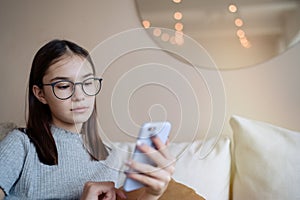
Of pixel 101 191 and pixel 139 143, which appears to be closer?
pixel 139 143

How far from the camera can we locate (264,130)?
4.15ft

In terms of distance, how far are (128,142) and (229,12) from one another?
2.52 ft

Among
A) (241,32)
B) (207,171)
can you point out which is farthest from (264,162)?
(241,32)

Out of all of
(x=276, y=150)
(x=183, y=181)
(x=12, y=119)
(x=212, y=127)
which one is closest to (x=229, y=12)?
(x=212, y=127)

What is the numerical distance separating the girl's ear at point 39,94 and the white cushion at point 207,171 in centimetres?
42

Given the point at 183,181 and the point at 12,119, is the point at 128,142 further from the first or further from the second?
the point at 12,119

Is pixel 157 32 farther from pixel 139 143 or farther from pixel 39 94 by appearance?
pixel 139 143

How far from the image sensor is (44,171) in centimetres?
101

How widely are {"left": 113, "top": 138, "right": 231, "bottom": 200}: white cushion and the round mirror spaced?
1.12ft

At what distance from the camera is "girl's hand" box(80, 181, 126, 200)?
91cm

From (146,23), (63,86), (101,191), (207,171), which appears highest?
(146,23)

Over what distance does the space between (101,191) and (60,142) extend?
0.69 feet

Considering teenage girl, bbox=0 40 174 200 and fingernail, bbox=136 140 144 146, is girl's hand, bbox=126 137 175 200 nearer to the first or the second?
fingernail, bbox=136 140 144 146

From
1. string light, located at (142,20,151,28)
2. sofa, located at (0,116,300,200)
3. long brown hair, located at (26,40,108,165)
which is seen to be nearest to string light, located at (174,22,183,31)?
string light, located at (142,20,151,28)
